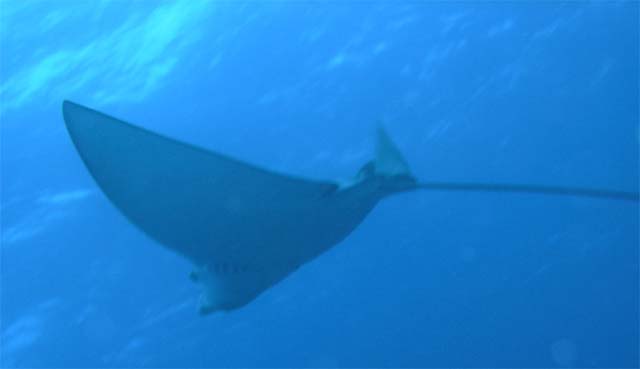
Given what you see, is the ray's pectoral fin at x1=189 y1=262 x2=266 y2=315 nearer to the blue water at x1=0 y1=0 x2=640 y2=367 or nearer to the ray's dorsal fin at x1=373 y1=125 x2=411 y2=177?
the ray's dorsal fin at x1=373 y1=125 x2=411 y2=177

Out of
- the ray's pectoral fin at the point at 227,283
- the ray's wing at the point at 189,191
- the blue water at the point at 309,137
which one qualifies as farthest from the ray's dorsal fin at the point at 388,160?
the blue water at the point at 309,137

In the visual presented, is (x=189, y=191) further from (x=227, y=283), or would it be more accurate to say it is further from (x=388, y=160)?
(x=388, y=160)

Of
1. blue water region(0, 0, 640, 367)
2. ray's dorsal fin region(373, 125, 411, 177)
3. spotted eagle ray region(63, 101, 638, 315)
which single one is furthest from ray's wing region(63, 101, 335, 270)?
blue water region(0, 0, 640, 367)

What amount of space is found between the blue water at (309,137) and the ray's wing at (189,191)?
721 centimetres

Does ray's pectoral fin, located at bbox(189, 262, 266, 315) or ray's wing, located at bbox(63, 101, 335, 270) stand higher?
ray's wing, located at bbox(63, 101, 335, 270)

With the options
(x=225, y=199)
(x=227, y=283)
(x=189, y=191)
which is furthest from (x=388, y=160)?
(x=227, y=283)

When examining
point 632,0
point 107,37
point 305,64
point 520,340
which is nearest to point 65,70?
point 107,37

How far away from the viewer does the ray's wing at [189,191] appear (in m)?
4.18

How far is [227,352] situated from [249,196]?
17.1m

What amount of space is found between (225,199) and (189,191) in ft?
0.90

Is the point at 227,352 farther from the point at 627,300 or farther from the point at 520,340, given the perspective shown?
the point at 627,300

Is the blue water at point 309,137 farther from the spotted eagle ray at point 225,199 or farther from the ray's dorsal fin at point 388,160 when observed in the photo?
the ray's dorsal fin at point 388,160

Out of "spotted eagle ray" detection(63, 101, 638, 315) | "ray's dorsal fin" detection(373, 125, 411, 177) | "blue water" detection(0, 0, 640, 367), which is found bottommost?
"ray's dorsal fin" detection(373, 125, 411, 177)

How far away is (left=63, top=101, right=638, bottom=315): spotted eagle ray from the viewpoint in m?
4.21
